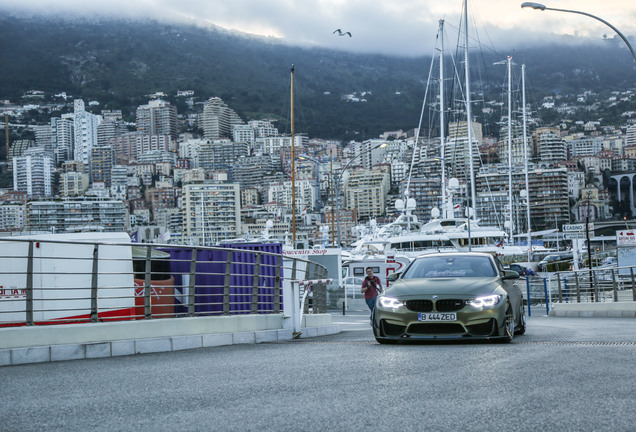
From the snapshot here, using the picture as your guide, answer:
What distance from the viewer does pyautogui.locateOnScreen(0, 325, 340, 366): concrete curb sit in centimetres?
1009

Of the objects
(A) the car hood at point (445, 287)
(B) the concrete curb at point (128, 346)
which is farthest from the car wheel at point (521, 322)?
(B) the concrete curb at point (128, 346)

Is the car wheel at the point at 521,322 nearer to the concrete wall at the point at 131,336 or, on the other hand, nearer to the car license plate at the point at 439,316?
the car license plate at the point at 439,316

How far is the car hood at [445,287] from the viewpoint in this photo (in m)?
11.6

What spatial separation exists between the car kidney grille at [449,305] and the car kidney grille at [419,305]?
3.6 inches

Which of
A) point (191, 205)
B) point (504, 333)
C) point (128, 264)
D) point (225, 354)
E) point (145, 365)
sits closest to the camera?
point (145, 365)

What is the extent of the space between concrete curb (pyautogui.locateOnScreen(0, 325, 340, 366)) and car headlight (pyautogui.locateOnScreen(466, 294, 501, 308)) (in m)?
3.64

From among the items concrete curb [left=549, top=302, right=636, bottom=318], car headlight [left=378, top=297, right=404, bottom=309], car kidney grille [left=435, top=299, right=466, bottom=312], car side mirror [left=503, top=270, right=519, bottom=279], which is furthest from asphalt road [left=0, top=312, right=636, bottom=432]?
concrete curb [left=549, top=302, right=636, bottom=318]

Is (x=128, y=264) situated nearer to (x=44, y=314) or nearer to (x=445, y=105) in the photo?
(x=44, y=314)

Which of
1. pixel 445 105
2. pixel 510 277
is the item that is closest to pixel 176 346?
pixel 510 277

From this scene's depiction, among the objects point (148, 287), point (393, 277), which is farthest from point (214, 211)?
point (148, 287)

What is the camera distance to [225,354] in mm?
10898

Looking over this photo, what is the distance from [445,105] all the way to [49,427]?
63359 mm

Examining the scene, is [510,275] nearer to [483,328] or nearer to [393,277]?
[483,328]

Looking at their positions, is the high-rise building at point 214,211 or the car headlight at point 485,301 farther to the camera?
the high-rise building at point 214,211
